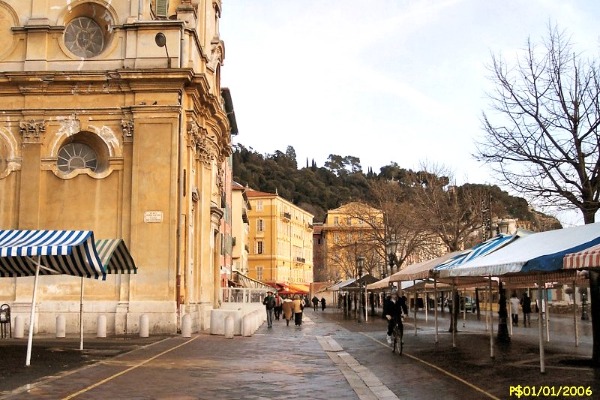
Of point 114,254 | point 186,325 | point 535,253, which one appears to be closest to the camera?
point 535,253

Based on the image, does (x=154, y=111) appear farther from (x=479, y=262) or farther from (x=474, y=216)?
(x=474, y=216)

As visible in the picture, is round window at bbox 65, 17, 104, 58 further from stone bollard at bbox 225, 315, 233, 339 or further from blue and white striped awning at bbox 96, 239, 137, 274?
stone bollard at bbox 225, 315, 233, 339

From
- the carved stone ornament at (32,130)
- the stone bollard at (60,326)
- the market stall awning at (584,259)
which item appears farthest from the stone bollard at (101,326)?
the market stall awning at (584,259)

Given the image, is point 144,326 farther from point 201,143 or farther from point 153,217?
point 201,143

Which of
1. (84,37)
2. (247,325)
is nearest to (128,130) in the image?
(84,37)

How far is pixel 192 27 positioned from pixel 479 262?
1931cm

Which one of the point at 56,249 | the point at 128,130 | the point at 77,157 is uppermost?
the point at 128,130

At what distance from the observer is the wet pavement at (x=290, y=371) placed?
39.0ft

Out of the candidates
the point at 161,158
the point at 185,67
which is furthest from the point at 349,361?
the point at 185,67

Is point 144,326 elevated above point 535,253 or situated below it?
below

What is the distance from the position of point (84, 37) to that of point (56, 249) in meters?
16.7

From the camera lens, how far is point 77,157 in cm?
2958

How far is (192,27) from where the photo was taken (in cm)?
3117

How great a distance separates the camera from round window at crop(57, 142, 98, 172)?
96.5ft
